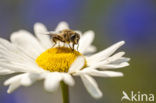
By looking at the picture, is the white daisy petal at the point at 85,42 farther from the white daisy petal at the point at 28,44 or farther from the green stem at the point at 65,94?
the green stem at the point at 65,94

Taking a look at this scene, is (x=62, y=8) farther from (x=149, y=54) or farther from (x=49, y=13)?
(x=149, y=54)

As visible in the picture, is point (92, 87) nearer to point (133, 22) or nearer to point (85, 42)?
Result: point (85, 42)

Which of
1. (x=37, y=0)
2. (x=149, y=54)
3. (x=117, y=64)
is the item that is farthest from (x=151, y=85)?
(x=37, y=0)

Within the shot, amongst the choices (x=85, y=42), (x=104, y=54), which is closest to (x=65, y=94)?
(x=104, y=54)

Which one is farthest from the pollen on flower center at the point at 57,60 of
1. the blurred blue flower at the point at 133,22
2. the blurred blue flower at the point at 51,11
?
the blurred blue flower at the point at 51,11

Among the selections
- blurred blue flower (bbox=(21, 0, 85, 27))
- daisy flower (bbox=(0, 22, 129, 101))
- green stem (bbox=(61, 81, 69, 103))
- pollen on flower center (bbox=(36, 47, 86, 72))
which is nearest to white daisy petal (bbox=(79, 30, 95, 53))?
daisy flower (bbox=(0, 22, 129, 101))

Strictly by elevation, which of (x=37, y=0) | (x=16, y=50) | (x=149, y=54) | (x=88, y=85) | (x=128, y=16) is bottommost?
(x=88, y=85)

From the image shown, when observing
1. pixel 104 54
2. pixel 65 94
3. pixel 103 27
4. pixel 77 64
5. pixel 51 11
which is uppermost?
pixel 51 11
